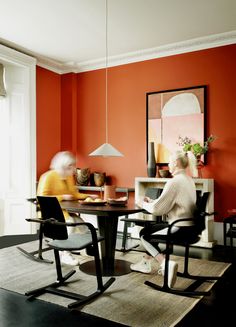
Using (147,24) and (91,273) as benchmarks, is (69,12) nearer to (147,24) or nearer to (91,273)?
(147,24)

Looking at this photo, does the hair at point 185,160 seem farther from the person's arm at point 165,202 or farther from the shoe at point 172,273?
the shoe at point 172,273

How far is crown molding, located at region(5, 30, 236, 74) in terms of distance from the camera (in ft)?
16.5

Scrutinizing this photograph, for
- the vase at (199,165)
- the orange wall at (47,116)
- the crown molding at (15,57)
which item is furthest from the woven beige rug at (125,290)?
the crown molding at (15,57)

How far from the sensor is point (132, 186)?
586 cm

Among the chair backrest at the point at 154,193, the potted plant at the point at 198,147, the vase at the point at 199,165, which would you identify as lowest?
→ the chair backrest at the point at 154,193

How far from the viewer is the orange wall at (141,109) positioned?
501cm

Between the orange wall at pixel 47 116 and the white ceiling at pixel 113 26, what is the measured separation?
16.8 inches

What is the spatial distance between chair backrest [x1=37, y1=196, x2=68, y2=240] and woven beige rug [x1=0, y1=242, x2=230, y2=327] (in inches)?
21.6

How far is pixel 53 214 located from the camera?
9.43 feet

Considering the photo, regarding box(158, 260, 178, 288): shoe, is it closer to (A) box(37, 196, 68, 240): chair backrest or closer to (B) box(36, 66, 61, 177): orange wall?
(A) box(37, 196, 68, 240): chair backrest

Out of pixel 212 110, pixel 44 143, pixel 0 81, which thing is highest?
pixel 0 81

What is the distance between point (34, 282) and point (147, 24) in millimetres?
3616

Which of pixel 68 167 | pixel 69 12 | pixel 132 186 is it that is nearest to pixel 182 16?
pixel 69 12

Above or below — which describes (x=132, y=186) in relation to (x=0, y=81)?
below
